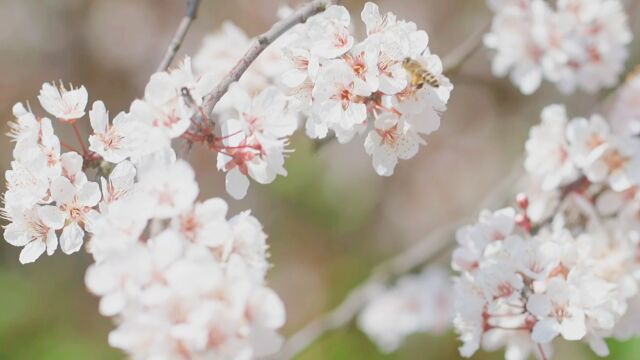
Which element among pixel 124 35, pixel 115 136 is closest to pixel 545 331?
pixel 115 136

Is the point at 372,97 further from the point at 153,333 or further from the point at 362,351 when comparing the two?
the point at 362,351

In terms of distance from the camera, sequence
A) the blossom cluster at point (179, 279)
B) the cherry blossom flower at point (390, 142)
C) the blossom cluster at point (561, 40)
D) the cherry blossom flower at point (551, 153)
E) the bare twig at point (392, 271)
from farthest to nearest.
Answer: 1. the bare twig at point (392, 271)
2. the blossom cluster at point (561, 40)
3. the cherry blossom flower at point (551, 153)
4. the cherry blossom flower at point (390, 142)
5. the blossom cluster at point (179, 279)

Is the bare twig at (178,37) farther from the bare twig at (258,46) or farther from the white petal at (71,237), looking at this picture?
the white petal at (71,237)

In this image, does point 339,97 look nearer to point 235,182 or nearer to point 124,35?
point 235,182

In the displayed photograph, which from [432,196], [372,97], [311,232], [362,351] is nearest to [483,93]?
[432,196]

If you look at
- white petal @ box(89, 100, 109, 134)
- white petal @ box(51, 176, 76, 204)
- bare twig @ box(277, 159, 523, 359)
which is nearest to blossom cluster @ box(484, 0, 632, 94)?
bare twig @ box(277, 159, 523, 359)

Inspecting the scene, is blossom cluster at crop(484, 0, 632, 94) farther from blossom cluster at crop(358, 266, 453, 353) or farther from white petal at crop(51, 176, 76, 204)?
white petal at crop(51, 176, 76, 204)

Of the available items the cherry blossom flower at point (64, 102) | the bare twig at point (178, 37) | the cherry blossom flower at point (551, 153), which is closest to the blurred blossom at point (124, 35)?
the bare twig at point (178, 37)
